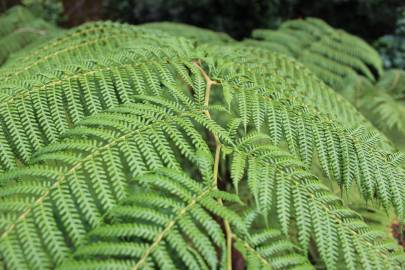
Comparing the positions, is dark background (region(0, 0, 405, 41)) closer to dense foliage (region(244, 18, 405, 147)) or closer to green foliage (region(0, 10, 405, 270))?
dense foliage (region(244, 18, 405, 147))

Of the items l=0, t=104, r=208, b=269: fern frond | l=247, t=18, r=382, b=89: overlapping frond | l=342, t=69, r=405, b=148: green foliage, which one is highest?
l=247, t=18, r=382, b=89: overlapping frond

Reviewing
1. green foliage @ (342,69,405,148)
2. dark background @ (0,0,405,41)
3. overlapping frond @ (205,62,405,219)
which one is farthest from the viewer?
dark background @ (0,0,405,41)

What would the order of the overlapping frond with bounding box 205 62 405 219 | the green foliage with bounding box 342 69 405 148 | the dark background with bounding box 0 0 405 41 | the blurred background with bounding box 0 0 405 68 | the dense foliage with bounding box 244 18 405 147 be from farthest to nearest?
the dark background with bounding box 0 0 405 41, the blurred background with bounding box 0 0 405 68, the dense foliage with bounding box 244 18 405 147, the green foliage with bounding box 342 69 405 148, the overlapping frond with bounding box 205 62 405 219

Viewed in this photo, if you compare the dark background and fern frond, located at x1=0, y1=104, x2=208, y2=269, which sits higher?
the dark background

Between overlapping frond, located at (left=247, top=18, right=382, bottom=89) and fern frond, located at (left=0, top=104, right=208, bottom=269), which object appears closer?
fern frond, located at (left=0, top=104, right=208, bottom=269)

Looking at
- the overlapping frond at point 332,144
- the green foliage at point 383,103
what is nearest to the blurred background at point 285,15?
the green foliage at point 383,103

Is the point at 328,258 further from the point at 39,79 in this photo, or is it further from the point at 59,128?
the point at 39,79

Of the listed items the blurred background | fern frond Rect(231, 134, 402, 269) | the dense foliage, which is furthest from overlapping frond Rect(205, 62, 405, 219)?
the blurred background

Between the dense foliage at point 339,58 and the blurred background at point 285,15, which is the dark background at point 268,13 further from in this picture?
the dense foliage at point 339,58
